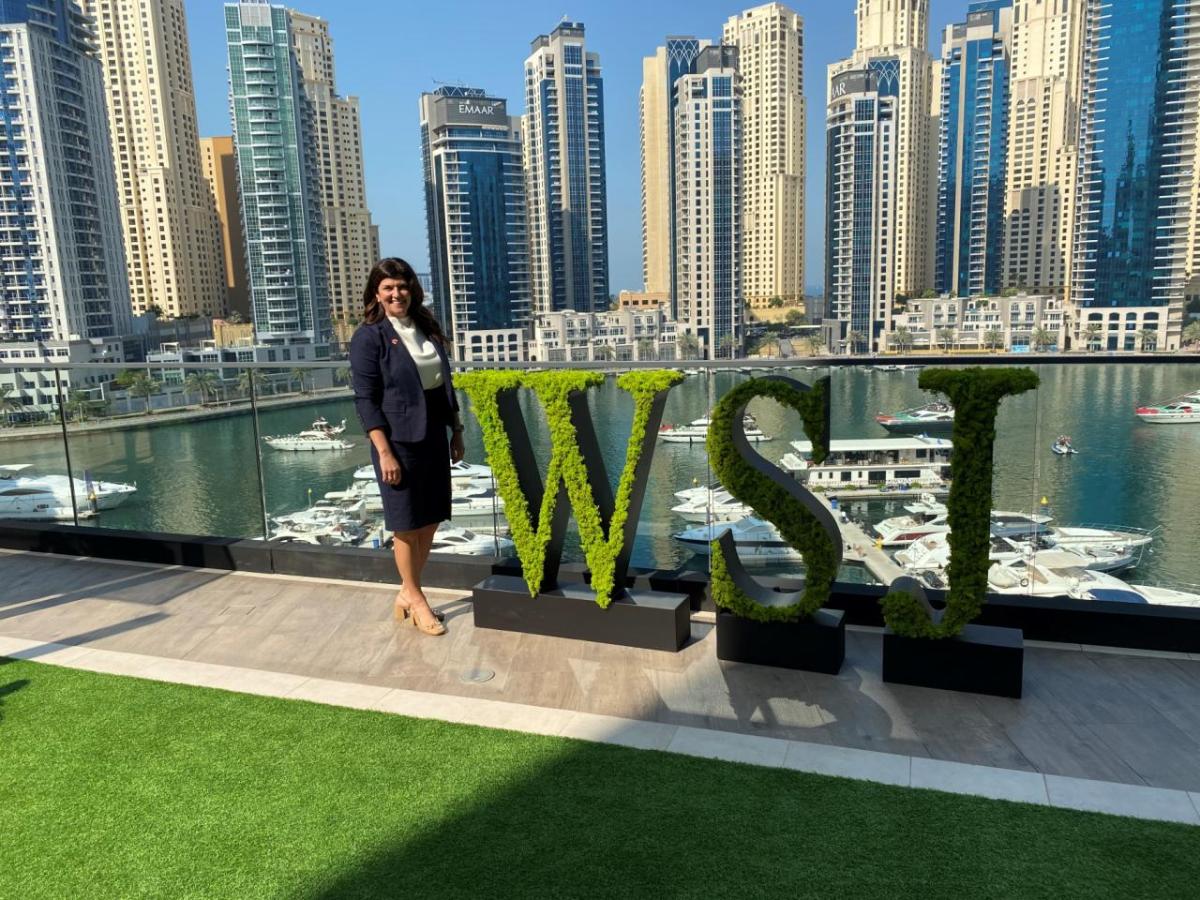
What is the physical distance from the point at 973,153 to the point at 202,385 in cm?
12453

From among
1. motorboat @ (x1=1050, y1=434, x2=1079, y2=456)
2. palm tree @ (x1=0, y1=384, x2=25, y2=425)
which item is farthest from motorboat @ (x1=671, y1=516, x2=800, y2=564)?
palm tree @ (x1=0, y1=384, x2=25, y2=425)

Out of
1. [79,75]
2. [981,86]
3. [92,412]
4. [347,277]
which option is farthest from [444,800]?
[981,86]

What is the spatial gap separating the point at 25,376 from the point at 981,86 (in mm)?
132444

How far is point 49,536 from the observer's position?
5.52 metres

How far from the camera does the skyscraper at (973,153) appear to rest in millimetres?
104250

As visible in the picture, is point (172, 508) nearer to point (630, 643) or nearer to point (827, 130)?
point (630, 643)

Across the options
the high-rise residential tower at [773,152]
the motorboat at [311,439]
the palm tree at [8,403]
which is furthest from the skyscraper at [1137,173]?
the palm tree at [8,403]

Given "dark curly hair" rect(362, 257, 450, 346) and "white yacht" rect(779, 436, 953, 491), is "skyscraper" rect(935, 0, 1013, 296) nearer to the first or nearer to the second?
"white yacht" rect(779, 436, 953, 491)

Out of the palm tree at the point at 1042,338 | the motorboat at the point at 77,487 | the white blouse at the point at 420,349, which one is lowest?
the palm tree at the point at 1042,338

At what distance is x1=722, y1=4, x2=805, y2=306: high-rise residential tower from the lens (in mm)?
121500

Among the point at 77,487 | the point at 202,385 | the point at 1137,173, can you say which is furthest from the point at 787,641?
the point at 1137,173

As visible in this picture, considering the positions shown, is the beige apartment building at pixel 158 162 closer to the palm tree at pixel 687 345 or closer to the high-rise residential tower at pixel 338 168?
the high-rise residential tower at pixel 338 168

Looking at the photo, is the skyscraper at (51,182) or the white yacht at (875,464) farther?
the skyscraper at (51,182)

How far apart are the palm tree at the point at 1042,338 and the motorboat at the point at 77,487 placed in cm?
8646
